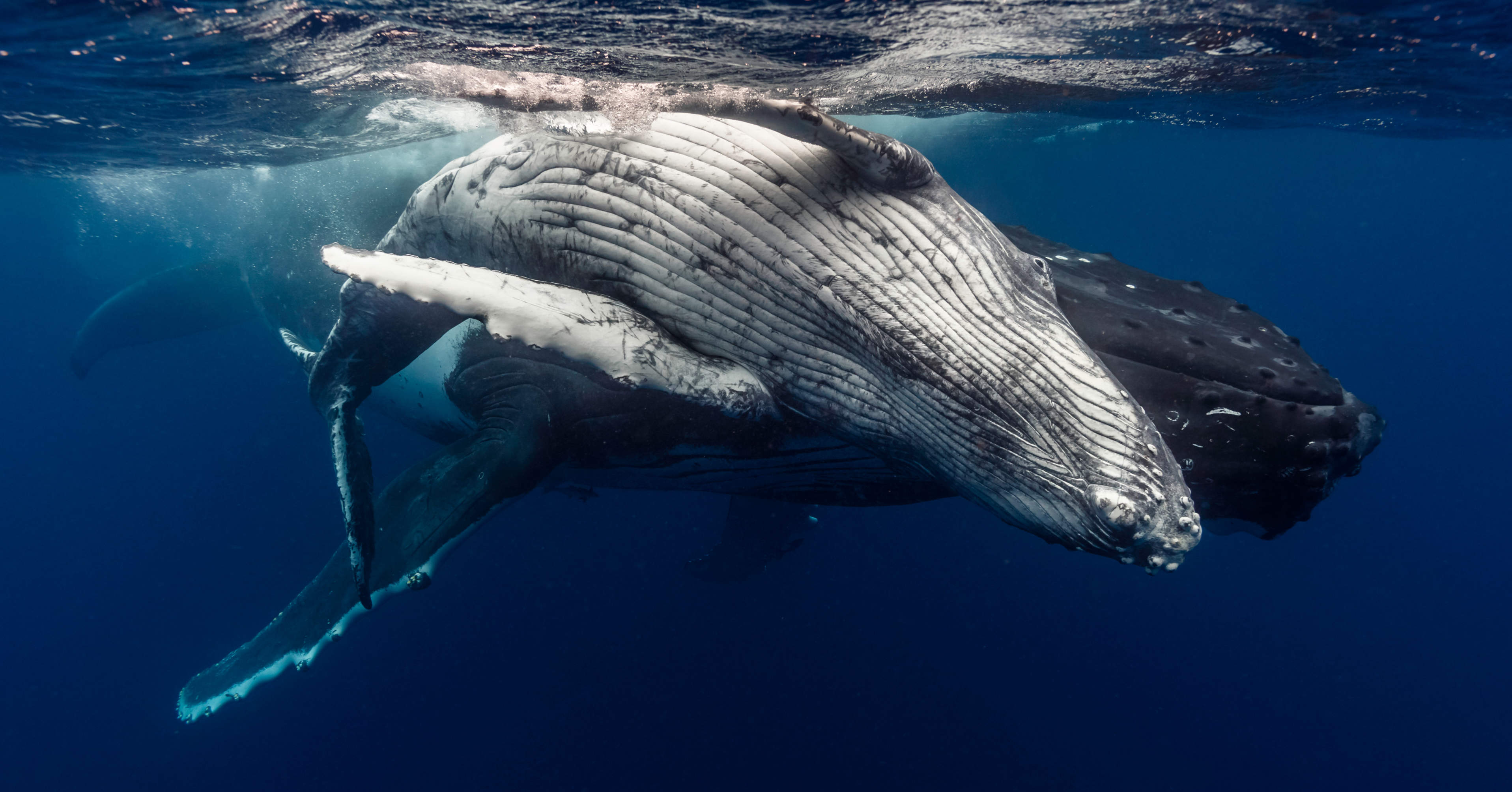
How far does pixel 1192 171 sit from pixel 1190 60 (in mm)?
59208

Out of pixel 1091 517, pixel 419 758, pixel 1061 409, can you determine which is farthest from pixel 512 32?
pixel 419 758

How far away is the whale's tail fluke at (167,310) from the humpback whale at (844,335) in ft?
42.3

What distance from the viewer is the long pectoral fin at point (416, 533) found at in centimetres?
427

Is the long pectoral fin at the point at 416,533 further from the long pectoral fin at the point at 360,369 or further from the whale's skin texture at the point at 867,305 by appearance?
the whale's skin texture at the point at 867,305

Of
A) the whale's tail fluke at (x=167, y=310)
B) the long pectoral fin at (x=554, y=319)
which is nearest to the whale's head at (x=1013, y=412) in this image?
the long pectoral fin at (x=554, y=319)

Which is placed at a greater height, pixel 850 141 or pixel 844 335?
pixel 850 141

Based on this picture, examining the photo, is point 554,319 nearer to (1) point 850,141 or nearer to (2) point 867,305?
(2) point 867,305

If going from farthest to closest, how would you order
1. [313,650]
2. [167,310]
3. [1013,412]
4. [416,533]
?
[167,310] → [416,533] → [313,650] → [1013,412]

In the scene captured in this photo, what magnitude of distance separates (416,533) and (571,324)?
2.30m

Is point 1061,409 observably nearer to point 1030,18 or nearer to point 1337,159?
point 1030,18

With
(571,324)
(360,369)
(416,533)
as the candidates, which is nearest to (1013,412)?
Result: (571,324)

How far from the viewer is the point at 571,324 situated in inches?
121

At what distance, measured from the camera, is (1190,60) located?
8.80 metres

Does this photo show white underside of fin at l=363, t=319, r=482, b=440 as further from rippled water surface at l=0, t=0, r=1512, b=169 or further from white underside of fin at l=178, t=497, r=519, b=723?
rippled water surface at l=0, t=0, r=1512, b=169
